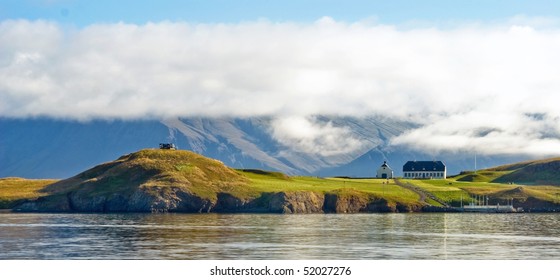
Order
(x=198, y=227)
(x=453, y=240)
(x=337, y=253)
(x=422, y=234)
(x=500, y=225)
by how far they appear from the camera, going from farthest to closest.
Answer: (x=500, y=225)
(x=198, y=227)
(x=422, y=234)
(x=453, y=240)
(x=337, y=253)

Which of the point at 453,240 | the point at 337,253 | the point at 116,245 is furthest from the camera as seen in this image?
the point at 453,240

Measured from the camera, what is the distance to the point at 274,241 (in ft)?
450

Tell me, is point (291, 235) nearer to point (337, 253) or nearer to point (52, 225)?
point (337, 253)

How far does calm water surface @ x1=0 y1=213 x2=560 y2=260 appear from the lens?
117 m

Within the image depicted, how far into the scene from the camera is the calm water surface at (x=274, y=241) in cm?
11669

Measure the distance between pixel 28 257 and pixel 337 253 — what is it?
135 ft

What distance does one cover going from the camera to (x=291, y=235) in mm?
151500

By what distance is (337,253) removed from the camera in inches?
4646
